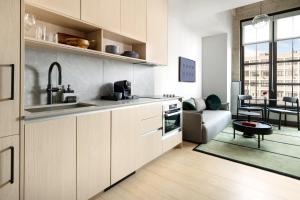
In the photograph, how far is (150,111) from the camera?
2312 millimetres

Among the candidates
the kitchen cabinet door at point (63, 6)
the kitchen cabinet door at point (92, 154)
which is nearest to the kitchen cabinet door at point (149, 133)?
the kitchen cabinet door at point (92, 154)

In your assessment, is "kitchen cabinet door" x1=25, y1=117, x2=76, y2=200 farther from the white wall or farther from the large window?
the large window

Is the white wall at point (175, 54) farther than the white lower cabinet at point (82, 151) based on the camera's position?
Yes

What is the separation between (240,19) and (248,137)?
155 inches

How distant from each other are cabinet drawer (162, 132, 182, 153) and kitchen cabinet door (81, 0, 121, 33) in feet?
5.42

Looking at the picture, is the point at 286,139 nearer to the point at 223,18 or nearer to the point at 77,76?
the point at 223,18

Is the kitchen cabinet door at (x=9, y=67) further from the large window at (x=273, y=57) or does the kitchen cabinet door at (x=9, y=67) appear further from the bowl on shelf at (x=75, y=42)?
the large window at (x=273, y=57)

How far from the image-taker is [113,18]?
213 centimetres

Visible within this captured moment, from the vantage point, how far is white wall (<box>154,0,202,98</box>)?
11.9 ft

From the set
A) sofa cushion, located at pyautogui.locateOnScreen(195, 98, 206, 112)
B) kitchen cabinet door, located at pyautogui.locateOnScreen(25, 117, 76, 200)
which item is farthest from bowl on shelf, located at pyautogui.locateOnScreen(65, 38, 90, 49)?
sofa cushion, located at pyautogui.locateOnScreen(195, 98, 206, 112)

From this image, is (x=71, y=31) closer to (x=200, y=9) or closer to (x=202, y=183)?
Answer: (x=202, y=183)

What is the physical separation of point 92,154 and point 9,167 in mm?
620

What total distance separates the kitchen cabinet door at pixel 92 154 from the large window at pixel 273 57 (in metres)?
5.26

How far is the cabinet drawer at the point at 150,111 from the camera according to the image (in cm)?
217
